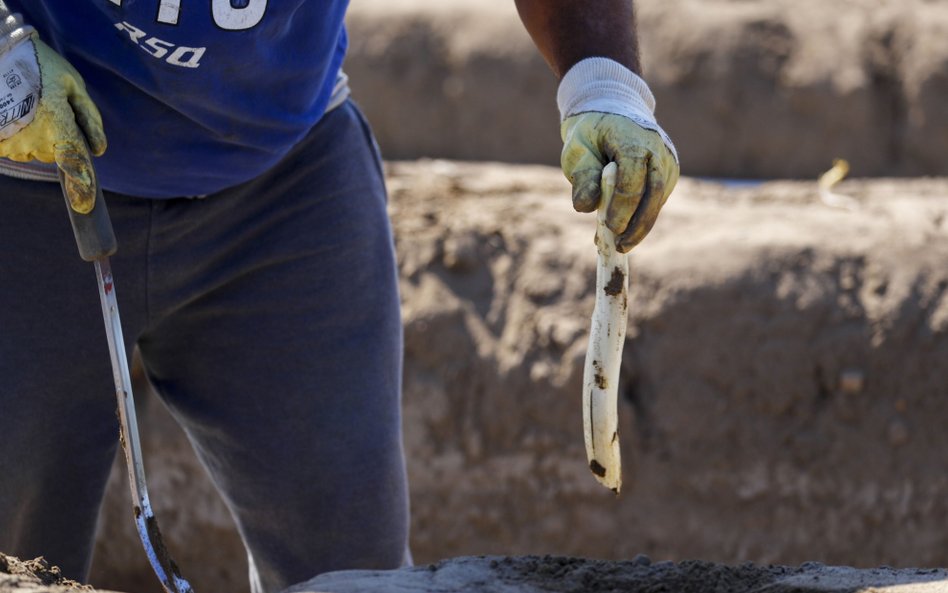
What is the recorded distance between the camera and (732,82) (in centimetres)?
550

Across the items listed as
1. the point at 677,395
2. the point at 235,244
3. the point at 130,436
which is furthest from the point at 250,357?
the point at 677,395

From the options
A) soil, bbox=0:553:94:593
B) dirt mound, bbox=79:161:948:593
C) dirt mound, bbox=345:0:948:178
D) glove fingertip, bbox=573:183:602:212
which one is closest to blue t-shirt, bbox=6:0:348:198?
glove fingertip, bbox=573:183:602:212

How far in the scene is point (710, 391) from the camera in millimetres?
3357

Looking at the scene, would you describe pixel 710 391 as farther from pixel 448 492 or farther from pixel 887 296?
pixel 448 492

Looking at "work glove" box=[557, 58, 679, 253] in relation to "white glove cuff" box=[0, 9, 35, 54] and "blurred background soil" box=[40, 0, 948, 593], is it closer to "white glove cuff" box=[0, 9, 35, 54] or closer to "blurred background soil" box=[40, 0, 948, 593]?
"white glove cuff" box=[0, 9, 35, 54]

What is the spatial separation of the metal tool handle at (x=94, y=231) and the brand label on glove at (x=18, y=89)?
7 centimetres

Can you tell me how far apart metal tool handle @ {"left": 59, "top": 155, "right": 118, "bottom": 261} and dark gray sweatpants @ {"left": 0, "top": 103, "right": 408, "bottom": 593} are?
0.16 m

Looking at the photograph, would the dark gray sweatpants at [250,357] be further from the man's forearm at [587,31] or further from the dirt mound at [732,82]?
the dirt mound at [732,82]

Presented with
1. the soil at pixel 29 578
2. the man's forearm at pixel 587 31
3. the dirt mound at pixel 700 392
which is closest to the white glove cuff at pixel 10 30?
the soil at pixel 29 578

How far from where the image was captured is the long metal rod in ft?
4.91

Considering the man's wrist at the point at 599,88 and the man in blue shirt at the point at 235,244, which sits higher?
the man's wrist at the point at 599,88

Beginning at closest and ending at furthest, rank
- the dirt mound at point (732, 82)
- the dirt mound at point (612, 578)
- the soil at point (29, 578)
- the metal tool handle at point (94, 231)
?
the soil at point (29, 578) → the dirt mound at point (612, 578) → the metal tool handle at point (94, 231) → the dirt mound at point (732, 82)

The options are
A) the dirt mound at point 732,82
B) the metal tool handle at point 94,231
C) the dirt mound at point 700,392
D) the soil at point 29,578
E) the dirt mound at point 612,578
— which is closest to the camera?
the soil at point 29,578

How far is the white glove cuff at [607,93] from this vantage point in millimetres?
1631
